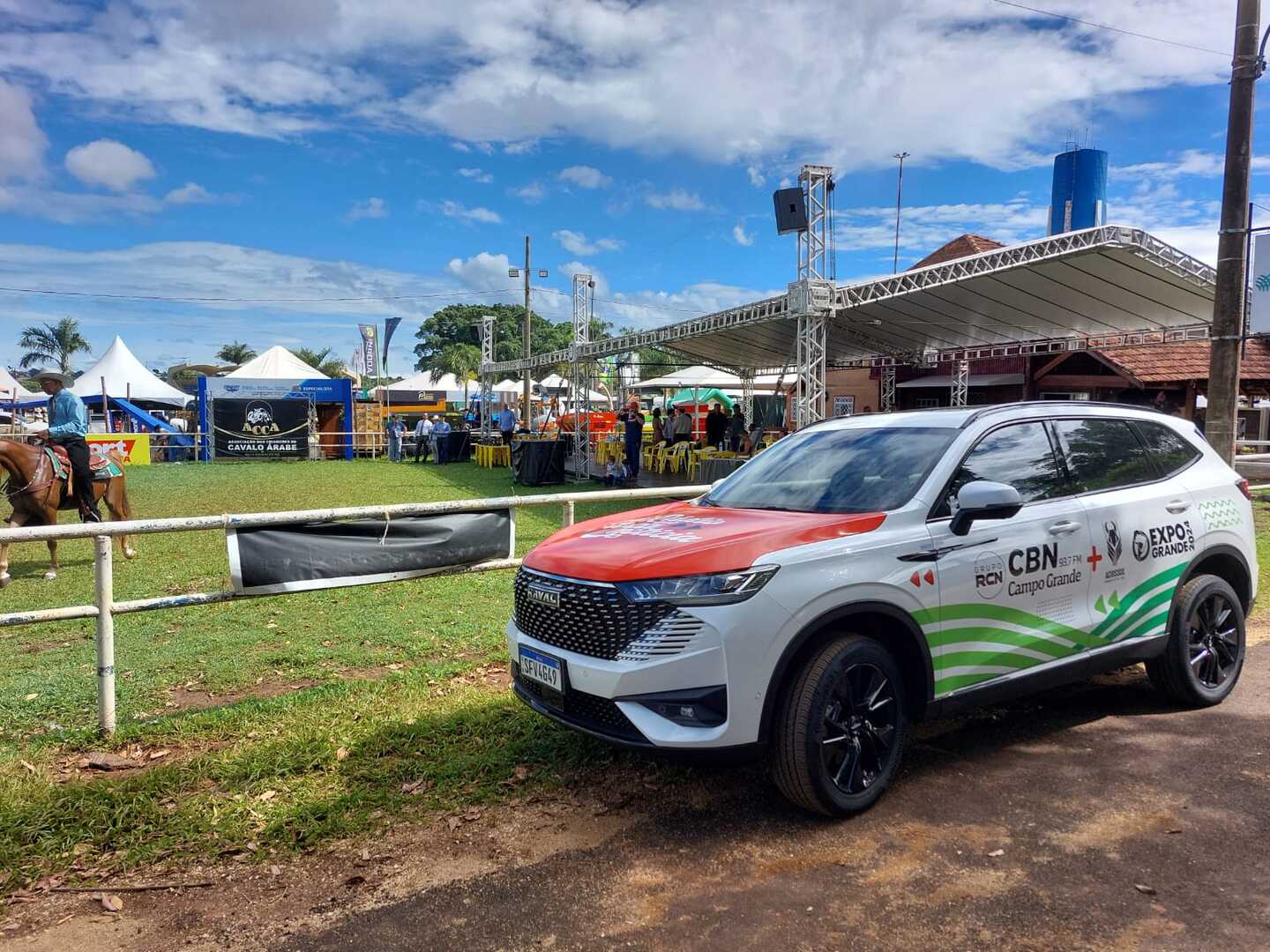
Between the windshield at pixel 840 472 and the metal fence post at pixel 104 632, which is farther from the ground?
the windshield at pixel 840 472

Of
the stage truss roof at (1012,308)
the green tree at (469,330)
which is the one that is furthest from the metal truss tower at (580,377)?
the green tree at (469,330)

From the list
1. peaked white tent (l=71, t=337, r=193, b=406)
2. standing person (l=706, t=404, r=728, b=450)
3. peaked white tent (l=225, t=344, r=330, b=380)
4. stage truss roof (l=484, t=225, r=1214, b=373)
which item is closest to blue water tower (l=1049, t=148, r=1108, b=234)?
stage truss roof (l=484, t=225, r=1214, b=373)

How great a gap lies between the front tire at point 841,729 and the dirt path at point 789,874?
0.16 meters

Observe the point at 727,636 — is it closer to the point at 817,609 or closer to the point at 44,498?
the point at 817,609

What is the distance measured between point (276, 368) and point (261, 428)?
14.6 ft

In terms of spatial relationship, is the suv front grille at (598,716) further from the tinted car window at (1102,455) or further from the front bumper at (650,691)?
the tinted car window at (1102,455)

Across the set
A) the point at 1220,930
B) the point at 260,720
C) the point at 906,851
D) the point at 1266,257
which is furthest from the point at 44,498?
the point at 1266,257

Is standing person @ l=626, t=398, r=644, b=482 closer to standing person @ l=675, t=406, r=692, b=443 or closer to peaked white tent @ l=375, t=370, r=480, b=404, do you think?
standing person @ l=675, t=406, r=692, b=443

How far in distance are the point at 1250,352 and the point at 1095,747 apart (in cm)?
2561

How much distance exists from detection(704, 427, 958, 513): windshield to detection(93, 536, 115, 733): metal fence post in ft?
10.1

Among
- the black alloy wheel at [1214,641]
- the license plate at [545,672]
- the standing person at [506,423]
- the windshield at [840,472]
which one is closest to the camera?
the license plate at [545,672]

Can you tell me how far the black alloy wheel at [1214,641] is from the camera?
4957 mm

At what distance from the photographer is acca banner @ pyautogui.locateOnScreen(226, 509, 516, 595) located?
4734mm

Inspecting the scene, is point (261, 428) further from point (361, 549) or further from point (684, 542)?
point (684, 542)
